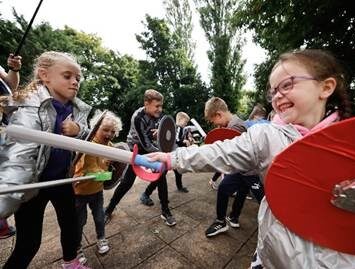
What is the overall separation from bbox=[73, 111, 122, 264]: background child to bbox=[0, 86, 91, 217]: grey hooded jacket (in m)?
0.74

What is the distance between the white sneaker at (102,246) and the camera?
9.17 ft

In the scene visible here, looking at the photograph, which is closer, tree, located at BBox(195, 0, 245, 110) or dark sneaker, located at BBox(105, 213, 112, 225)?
dark sneaker, located at BBox(105, 213, 112, 225)

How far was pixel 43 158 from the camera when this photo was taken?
1813 mm

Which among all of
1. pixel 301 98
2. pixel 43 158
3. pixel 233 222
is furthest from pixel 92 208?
pixel 301 98

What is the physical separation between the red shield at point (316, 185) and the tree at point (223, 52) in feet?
67.8

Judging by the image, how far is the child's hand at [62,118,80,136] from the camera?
1992 mm

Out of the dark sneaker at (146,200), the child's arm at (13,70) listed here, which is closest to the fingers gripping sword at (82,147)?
the child's arm at (13,70)

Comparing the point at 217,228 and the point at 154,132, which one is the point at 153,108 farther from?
the point at 217,228

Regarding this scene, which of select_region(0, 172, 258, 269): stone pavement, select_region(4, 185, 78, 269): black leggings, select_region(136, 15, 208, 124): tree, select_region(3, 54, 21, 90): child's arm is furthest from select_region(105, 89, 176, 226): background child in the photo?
select_region(136, 15, 208, 124): tree

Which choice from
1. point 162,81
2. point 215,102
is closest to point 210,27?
point 162,81

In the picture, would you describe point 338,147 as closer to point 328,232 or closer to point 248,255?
point 328,232

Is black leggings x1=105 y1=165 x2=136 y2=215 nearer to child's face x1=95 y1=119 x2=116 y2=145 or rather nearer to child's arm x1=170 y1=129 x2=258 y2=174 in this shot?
child's face x1=95 y1=119 x2=116 y2=145

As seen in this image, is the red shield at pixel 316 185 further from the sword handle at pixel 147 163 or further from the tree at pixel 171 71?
the tree at pixel 171 71

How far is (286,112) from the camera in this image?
52.7 inches
